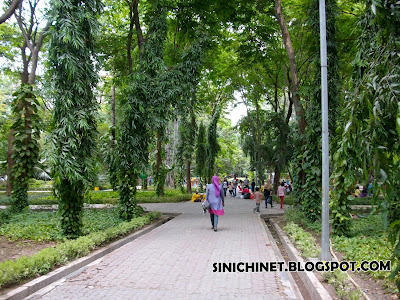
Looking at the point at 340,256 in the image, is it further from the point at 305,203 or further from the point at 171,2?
the point at 171,2

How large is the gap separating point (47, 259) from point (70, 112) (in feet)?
13.6

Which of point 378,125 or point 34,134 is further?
point 34,134

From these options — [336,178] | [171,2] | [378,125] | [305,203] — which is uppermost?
[171,2]

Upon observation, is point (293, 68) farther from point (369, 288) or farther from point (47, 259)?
point (47, 259)

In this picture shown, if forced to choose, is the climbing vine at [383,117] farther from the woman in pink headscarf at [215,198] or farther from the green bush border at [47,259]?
the woman in pink headscarf at [215,198]

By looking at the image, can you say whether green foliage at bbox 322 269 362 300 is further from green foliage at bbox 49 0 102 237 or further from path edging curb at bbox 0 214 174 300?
green foliage at bbox 49 0 102 237

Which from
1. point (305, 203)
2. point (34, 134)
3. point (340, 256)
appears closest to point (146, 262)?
point (340, 256)

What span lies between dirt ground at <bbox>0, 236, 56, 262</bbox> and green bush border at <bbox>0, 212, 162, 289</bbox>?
2.84 ft

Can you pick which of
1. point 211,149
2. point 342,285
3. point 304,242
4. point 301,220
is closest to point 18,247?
point 304,242

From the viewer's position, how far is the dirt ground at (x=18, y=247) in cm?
781

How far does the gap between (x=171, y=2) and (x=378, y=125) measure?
1402cm

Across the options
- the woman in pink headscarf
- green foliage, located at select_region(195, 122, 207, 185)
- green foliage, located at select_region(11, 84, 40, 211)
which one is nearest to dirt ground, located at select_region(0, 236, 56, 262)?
the woman in pink headscarf

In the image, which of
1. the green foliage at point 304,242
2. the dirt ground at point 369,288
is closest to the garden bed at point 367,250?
the dirt ground at point 369,288

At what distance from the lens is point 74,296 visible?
18.1 ft
